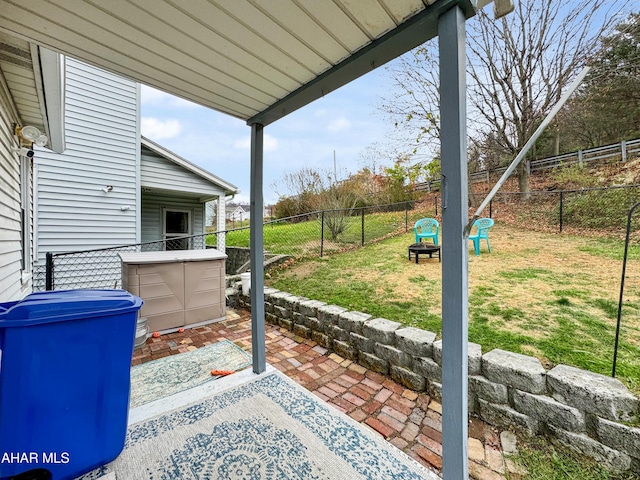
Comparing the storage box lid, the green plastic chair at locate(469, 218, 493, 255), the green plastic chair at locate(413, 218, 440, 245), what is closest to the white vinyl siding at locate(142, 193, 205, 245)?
the storage box lid

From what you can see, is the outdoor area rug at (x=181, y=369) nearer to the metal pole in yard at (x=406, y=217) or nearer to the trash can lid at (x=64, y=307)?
the trash can lid at (x=64, y=307)

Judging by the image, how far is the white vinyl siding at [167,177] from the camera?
20.5ft

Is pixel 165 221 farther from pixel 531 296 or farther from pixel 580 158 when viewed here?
pixel 580 158

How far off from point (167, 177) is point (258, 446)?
650 centimetres

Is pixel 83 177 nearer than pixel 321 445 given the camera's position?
No

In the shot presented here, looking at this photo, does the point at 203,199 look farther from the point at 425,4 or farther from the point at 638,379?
the point at 638,379

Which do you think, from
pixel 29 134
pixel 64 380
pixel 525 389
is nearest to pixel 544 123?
pixel 525 389

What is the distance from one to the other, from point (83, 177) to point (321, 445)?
662 cm

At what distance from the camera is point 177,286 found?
146 inches

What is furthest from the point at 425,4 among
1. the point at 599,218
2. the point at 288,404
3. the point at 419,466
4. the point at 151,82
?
the point at 599,218

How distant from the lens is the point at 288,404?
2016 mm

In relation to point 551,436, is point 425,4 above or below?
above

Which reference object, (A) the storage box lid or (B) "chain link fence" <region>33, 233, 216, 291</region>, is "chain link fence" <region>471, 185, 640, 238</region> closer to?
(A) the storage box lid

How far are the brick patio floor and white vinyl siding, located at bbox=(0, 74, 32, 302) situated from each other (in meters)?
1.41
